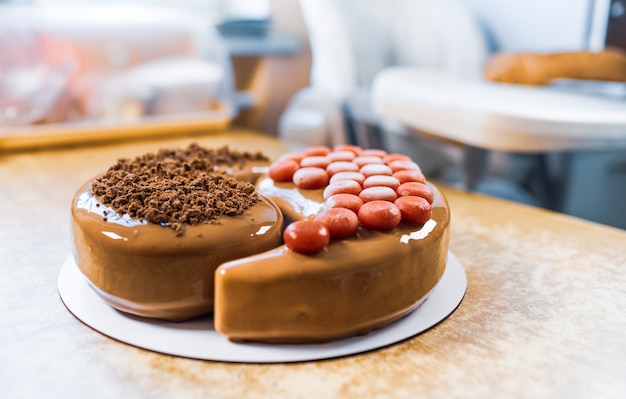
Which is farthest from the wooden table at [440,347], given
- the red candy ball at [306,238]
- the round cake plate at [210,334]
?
the red candy ball at [306,238]

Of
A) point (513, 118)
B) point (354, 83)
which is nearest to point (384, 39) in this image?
point (354, 83)

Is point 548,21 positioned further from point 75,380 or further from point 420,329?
point 75,380

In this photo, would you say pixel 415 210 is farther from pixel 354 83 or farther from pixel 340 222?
pixel 354 83

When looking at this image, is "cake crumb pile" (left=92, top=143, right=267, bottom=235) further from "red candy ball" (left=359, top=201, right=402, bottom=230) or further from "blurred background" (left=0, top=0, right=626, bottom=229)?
"blurred background" (left=0, top=0, right=626, bottom=229)

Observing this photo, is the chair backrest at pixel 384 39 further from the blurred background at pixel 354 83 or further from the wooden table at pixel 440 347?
the wooden table at pixel 440 347

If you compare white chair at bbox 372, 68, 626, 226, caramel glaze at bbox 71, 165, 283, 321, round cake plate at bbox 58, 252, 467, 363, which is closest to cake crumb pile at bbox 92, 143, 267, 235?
caramel glaze at bbox 71, 165, 283, 321
